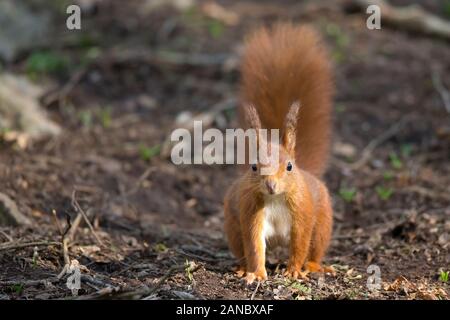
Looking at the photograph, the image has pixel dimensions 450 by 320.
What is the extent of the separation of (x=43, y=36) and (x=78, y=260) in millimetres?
4865

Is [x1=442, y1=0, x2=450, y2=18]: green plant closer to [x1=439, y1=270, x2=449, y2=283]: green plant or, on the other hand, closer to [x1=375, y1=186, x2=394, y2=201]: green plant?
[x1=375, y1=186, x2=394, y2=201]: green plant

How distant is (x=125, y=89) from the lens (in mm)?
7629

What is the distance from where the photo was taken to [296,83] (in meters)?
4.84

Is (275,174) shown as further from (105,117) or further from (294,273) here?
(105,117)

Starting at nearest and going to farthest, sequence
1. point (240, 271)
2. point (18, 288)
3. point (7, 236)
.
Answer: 1. point (18, 288)
2. point (240, 271)
3. point (7, 236)

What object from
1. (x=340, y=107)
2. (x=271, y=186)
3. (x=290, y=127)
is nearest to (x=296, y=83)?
(x=290, y=127)

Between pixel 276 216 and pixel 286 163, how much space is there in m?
0.33

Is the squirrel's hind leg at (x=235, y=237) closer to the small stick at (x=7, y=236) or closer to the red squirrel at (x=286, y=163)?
the red squirrel at (x=286, y=163)

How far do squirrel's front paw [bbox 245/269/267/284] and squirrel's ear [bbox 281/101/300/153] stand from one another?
645 mm

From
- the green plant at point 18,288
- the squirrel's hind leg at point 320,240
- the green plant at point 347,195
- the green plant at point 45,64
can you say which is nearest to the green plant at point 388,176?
the green plant at point 347,195

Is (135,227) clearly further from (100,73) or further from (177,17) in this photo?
(177,17)

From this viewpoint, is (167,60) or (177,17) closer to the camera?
(167,60)

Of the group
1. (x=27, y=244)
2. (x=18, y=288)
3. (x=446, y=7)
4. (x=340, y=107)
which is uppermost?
(x=446, y=7)
